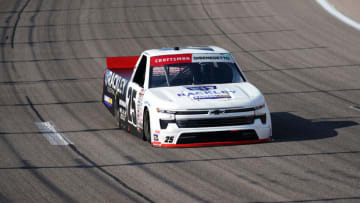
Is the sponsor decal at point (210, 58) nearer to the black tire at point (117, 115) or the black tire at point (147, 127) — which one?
the black tire at point (147, 127)

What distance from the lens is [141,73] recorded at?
478 inches

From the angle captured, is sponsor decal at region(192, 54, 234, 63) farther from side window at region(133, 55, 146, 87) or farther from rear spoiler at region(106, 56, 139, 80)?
rear spoiler at region(106, 56, 139, 80)

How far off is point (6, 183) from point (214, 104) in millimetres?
3312

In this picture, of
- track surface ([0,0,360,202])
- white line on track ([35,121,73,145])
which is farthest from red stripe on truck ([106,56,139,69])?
white line on track ([35,121,73,145])

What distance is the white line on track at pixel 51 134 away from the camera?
458 inches

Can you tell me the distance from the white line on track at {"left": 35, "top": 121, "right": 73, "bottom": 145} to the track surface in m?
0.15

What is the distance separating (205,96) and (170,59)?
60.8 inches

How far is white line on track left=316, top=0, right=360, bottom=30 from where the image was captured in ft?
84.2

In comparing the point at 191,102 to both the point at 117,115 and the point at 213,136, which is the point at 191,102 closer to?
the point at 213,136

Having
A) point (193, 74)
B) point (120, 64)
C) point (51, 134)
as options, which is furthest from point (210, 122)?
point (120, 64)

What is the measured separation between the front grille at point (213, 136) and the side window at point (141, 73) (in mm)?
1817

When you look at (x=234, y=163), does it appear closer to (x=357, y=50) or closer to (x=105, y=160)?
(x=105, y=160)

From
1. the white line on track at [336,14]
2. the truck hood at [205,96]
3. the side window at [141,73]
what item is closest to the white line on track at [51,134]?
the side window at [141,73]

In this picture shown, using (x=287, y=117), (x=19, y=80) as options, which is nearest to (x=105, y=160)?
(x=287, y=117)
